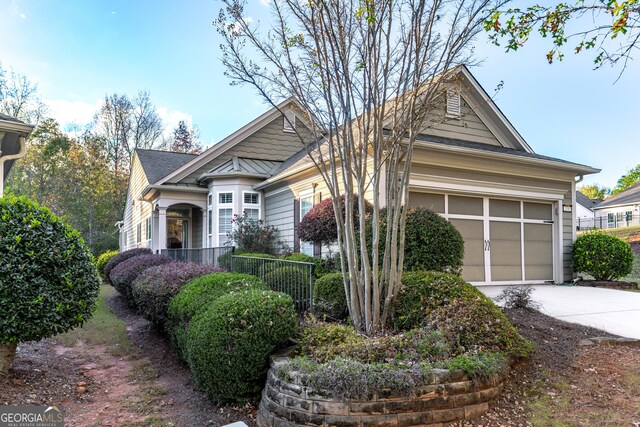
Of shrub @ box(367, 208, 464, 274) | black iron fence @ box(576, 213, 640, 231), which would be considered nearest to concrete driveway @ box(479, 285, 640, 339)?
shrub @ box(367, 208, 464, 274)

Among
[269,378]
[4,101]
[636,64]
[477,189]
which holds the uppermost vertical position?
[4,101]

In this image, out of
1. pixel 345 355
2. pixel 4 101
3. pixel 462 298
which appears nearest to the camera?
pixel 345 355

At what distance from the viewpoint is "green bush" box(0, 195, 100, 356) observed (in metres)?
4.11

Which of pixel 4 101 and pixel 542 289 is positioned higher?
pixel 4 101

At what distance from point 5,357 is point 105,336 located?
304cm

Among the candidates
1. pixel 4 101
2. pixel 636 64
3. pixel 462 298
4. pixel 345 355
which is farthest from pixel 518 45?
pixel 4 101

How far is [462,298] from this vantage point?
14.5 feet

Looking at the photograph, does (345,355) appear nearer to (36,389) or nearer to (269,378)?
(269,378)

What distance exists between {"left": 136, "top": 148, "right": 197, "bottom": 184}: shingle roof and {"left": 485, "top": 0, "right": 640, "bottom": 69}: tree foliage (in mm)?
11949

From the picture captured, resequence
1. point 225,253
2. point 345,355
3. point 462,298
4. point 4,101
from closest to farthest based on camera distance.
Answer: point 345,355 → point 462,298 → point 225,253 → point 4,101

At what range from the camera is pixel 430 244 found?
662cm

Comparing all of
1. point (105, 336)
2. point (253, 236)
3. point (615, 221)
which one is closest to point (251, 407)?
point (105, 336)

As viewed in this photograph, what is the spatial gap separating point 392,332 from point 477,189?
5723mm
